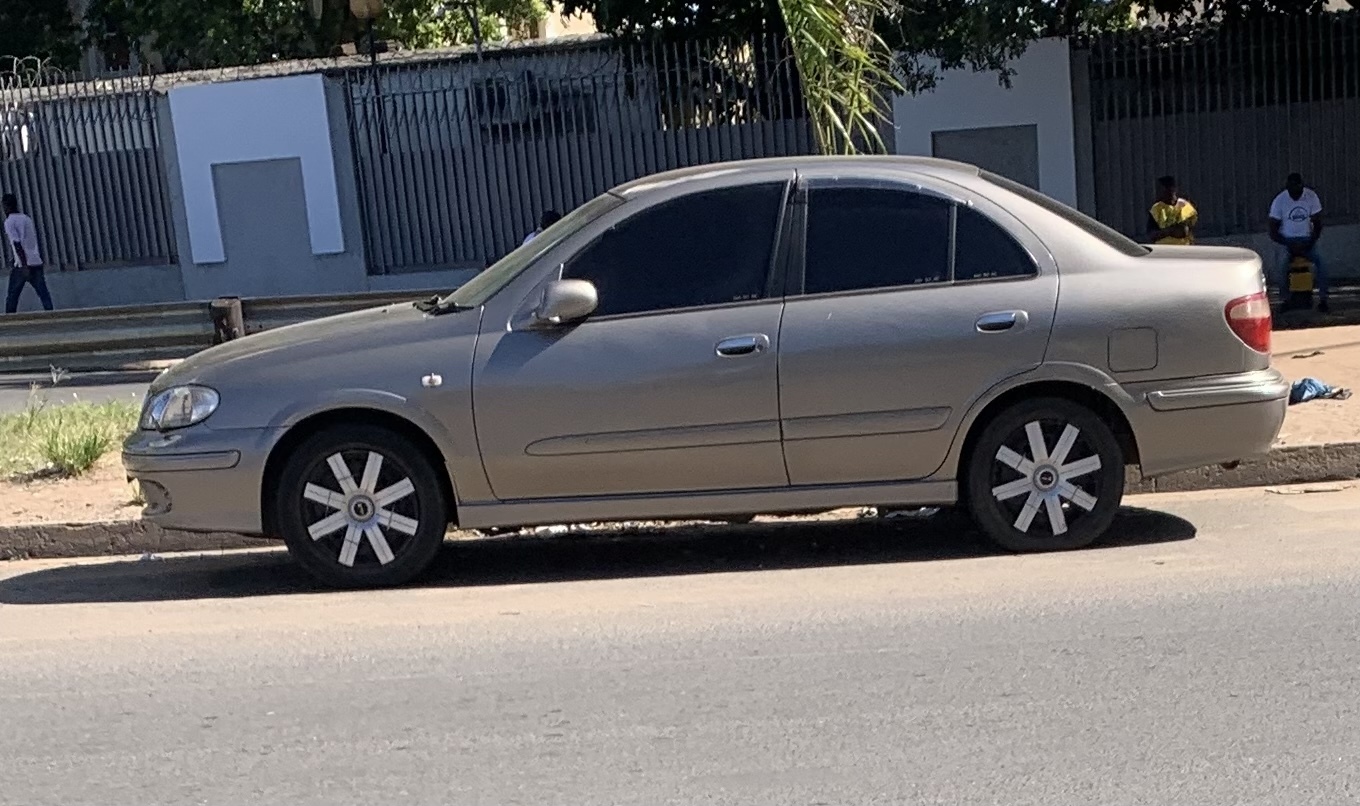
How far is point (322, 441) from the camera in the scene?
665 cm

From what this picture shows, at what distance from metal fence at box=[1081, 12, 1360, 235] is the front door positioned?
40.8 ft

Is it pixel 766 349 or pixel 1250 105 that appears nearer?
pixel 766 349

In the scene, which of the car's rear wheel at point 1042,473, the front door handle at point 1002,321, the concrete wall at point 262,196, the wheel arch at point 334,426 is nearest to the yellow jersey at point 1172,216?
the concrete wall at point 262,196

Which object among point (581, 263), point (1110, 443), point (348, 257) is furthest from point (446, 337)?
point (348, 257)

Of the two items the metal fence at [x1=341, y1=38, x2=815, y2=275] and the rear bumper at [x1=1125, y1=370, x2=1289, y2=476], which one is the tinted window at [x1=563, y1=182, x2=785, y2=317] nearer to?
the rear bumper at [x1=1125, y1=370, x2=1289, y2=476]

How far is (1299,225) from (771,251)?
1053cm

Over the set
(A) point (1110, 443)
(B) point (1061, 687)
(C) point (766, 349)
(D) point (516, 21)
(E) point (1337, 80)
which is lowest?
(B) point (1061, 687)

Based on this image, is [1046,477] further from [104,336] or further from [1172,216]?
[104,336]

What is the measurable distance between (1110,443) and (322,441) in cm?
328

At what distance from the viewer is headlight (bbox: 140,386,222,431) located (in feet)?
21.8

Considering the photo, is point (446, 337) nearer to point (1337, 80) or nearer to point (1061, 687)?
point (1061, 687)

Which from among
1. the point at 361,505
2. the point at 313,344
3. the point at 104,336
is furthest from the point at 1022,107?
the point at 361,505

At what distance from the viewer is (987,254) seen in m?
6.73

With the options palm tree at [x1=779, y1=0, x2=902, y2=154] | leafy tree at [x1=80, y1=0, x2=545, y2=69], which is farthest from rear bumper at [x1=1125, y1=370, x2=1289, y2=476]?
leafy tree at [x1=80, y1=0, x2=545, y2=69]
